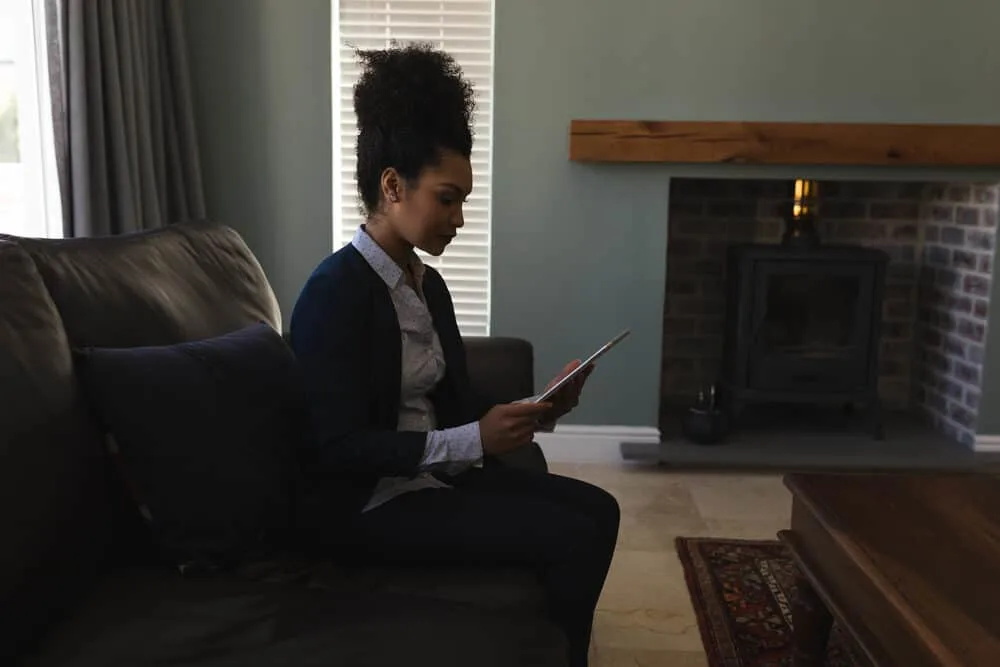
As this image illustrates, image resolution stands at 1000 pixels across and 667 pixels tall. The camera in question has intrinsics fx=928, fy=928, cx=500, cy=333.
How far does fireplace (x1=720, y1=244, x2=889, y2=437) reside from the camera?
10.7 ft

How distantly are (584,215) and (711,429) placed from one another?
89cm

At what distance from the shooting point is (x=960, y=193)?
3.46m

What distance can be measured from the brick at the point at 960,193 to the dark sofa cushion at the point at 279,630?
2.85 m

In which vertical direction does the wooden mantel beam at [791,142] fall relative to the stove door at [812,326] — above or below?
above

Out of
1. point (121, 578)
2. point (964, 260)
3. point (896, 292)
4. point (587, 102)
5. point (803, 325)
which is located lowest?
point (121, 578)

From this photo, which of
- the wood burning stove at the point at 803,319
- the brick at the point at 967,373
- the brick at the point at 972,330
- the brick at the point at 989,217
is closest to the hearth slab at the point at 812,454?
the wood burning stove at the point at 803,319

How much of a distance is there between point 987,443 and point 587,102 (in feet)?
6.16

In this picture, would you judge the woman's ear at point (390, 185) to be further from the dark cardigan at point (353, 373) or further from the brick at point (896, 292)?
the brick at point (896, 292)

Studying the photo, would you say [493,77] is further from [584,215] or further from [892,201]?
[892,201]

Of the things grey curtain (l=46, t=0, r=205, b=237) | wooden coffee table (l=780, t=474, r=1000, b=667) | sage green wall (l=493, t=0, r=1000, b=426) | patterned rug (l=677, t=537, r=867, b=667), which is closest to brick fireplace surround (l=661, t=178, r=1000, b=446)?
sage green wall (l=493, t=0, r=1000, b=426)

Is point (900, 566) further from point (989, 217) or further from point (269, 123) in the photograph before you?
point (269, 123)

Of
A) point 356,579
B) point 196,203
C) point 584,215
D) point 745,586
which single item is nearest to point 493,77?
point 584,215

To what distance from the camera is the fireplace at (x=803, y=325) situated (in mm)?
3264

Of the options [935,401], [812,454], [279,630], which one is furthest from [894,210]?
[279,630]
